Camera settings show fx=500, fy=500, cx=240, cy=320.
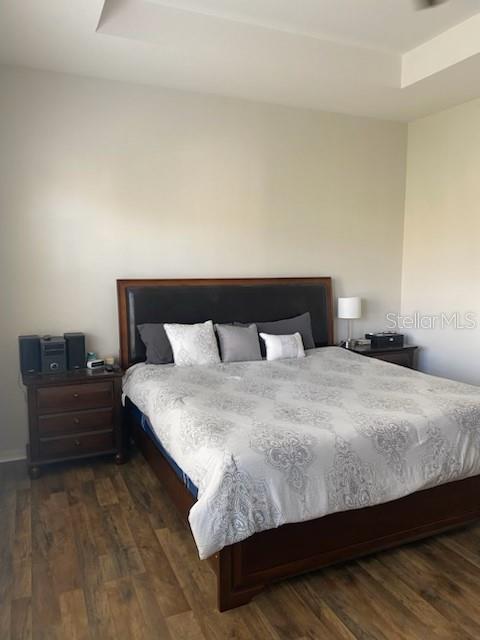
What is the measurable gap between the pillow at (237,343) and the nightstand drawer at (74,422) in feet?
3.17

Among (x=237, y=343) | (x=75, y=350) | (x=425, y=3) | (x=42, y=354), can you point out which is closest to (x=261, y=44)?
(x=425, y=3)

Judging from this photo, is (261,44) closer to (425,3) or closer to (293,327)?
(425,3)

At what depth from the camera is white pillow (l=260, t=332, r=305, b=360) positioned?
13.1 feet

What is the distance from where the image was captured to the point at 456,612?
2.13 meters

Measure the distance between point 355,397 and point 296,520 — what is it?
980 mm

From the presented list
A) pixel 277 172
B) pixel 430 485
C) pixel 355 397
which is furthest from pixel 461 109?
pixel 430 485

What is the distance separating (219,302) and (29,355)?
1532 mm

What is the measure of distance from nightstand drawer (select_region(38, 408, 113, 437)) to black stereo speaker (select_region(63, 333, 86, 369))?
37 centimetres

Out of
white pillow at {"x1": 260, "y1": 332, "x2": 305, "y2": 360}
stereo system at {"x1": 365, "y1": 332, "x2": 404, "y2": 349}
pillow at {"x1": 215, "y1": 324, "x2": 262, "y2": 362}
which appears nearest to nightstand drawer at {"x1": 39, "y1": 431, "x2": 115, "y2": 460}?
pillow at {"x1": 215, "y1": 324, "x2": 262, "y2": 362}

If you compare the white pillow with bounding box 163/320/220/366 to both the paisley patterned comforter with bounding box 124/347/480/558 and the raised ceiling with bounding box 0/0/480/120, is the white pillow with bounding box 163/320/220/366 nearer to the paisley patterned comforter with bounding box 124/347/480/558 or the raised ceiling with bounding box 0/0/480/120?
the paisley patterned comforter with bounding box 124/347/480/558

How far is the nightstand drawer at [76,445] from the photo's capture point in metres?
3.44

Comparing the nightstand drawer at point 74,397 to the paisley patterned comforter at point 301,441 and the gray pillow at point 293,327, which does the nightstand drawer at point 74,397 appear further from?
the gray pillow at point 293,327

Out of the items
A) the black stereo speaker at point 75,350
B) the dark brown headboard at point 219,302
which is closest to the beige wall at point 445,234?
the dark brown headboard at point 219,302

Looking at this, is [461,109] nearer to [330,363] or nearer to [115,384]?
[330,363]
